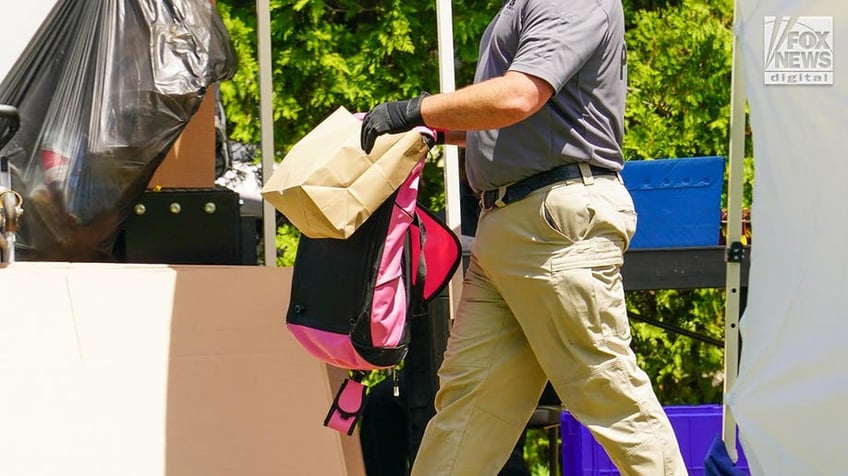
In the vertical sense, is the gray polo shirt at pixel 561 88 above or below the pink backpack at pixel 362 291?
above

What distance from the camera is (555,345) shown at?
2.69 m

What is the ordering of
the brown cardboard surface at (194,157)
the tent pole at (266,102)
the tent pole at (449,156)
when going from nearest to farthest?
the tent pole at (449,156) → the tent pole at (266,102) → the brown cardboard surface at (194,157)

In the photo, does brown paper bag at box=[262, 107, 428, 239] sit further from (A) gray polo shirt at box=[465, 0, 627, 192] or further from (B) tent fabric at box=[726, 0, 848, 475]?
(B) tent fabric at box=[726, 0, 848, 475]

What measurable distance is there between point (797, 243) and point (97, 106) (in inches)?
77.9

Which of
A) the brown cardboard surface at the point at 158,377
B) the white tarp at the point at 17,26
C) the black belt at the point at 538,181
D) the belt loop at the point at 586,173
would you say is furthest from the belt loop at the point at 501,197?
the white tarp at the point at 17,26

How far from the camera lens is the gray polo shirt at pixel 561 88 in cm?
260

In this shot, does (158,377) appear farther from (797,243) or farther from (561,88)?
(797,243)

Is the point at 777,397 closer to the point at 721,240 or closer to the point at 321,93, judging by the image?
the point at 721,240

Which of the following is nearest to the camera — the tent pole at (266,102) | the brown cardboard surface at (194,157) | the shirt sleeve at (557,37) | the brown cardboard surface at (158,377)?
the shirt sleeve at (557,37)

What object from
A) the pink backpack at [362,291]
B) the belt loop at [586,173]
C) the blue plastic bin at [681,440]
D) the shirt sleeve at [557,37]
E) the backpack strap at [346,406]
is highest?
the shirt sleeve at [557,37]

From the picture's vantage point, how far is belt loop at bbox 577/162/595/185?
2.70 m

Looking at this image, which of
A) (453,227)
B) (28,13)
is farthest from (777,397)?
(28,13)

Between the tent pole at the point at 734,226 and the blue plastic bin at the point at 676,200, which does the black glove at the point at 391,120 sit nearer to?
the tent pole at the point at 734,226

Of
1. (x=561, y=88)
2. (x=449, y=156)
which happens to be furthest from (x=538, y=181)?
(x=449, y=156)
